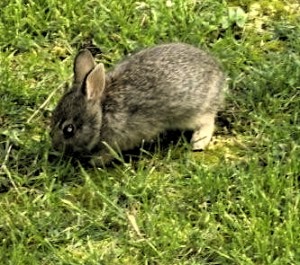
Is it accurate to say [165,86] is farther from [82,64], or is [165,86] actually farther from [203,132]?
[82,64]

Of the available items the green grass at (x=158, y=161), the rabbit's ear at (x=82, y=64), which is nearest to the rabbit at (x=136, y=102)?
the rabbit's ear at (x=82, y=64)

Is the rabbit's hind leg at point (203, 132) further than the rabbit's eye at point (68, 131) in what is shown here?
Yes

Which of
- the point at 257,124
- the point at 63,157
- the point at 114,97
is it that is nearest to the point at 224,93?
the point at 257,124

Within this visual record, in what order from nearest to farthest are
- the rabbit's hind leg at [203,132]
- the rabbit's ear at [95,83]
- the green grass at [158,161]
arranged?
the green grass at [158,161] < the rabbit's ear at [95,83] < the rabbit's hind leg at [203,132]

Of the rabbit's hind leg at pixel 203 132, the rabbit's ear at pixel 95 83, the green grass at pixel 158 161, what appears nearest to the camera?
the green grass at pixel 158 161

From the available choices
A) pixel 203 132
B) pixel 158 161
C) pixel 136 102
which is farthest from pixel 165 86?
pixel 158 161

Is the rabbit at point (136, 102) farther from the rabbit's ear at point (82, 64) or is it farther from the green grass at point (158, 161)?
the green grass at point (158, 161)

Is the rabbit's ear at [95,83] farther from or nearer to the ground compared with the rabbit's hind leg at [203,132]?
farther from the ground

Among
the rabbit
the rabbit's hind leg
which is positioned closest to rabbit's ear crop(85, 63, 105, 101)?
the rabbit
